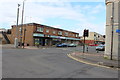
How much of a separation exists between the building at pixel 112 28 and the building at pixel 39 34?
26433 millimetres

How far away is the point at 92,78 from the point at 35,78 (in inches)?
106

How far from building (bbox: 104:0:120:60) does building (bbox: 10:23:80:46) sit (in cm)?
2643

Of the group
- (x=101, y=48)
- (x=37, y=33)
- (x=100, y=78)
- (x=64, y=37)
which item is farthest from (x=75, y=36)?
(x=100, y=78)

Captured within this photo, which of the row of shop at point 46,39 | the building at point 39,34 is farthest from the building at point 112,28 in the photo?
the row of shop at point 46,39

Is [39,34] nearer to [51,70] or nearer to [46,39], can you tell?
[46,39]

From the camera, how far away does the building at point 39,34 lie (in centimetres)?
4134

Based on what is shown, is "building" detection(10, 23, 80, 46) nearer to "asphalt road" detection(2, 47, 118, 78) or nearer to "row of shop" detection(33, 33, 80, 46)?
"row of shop" detection(33, 33, 80, 46)

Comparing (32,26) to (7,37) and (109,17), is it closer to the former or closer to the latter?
(7,37)

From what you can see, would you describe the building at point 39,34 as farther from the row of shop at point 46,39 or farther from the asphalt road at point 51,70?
the asphalt road at point 51,70

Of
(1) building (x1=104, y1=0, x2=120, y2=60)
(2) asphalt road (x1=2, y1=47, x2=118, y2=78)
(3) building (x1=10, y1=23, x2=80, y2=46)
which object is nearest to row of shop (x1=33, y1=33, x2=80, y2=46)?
(3) building (x1=10, y1=23, x2=80, y2=46)

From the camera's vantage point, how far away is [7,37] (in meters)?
50.7

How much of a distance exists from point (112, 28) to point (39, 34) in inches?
1239

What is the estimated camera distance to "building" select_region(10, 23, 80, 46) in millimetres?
41344

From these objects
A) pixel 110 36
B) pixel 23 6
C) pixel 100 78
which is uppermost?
pixel 23 6
